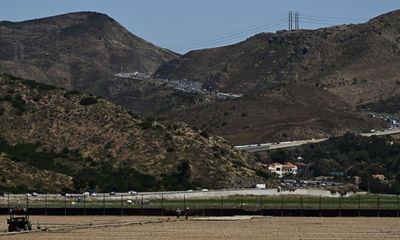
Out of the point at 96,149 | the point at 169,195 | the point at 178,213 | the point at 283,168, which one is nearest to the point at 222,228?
the point at 178,213

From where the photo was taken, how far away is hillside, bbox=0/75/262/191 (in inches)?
5266

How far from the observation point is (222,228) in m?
77.6

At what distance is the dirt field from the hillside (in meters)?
40.4

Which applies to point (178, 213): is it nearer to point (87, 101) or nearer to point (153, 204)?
point (153, 204)

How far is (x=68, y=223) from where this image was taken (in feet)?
275

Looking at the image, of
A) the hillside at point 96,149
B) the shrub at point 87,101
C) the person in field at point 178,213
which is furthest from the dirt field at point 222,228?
the shrub at point 87,101

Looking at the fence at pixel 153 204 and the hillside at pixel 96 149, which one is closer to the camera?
the fence at pixel 153 204

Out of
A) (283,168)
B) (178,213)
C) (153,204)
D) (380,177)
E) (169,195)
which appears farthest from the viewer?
(283,168)

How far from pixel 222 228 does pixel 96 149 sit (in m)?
70.2

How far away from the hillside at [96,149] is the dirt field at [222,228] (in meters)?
40.4

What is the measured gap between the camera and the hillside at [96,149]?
134 m

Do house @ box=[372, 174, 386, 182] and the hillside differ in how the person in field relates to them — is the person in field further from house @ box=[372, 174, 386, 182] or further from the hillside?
house @ box=[372, 174, 386, 182]

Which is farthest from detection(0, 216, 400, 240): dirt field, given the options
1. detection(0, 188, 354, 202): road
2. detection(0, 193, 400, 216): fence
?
detection(0, 188, 354, 202): road

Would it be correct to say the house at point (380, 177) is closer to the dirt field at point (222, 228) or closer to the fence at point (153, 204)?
the fence at point (153, 204)
